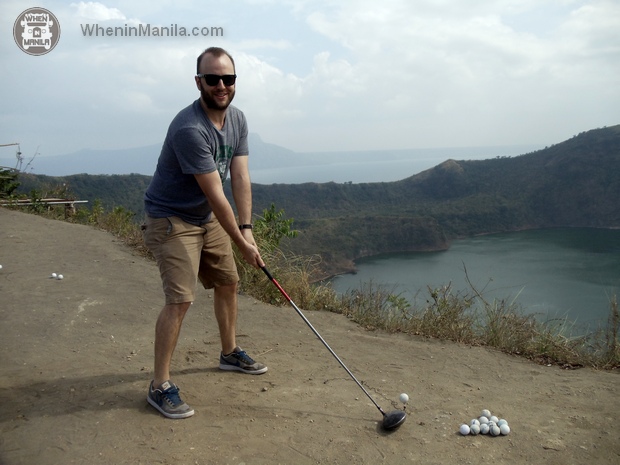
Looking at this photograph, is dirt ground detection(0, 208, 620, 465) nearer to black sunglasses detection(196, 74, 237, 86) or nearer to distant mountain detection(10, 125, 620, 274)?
black sunglasses detection(196, 74, 237, 86)

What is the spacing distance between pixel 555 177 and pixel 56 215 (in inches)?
632

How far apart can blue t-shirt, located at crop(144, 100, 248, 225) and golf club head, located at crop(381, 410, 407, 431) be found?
6.01ft

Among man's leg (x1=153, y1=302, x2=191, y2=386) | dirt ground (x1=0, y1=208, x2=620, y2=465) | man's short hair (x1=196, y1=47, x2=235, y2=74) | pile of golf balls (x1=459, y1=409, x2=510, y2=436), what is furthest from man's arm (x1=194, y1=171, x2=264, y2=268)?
pile of golf balls (x1=459, y1=409, x2=510, y2=436)

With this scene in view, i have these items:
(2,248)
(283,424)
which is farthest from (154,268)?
(283,424)

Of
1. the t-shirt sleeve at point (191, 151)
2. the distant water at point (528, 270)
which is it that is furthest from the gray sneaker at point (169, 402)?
the distant water at point (528, 270)

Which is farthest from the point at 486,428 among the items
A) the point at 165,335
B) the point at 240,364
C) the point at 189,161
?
the point at 189,161

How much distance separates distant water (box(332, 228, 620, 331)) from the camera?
8.77 meters

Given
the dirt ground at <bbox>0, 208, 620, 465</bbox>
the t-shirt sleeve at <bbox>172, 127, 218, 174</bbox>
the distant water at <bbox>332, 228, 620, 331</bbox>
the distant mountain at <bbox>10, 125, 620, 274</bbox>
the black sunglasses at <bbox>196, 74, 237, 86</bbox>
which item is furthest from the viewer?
the distant mountain at <bbox>10, 125, 620, 274</bbox>

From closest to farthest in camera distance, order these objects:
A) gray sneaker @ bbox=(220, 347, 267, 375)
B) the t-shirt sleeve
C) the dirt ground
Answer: the dirt ground, the t-shirt sleeve, gray sneaker @ bbox=(220, 347, 267, 375)

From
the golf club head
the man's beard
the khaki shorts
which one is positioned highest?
the man's beard

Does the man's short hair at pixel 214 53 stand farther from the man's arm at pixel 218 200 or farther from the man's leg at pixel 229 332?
the man's leg at pixel 229 332

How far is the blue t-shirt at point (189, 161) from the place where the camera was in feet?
11.3

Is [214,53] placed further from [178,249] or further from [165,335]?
[165,335]

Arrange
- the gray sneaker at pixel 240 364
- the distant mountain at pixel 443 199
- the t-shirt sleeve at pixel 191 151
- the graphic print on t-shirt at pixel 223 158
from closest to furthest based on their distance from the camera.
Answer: the t-shirt sleeve at pixel 191 151
the graphic print on t-shirt at pixel 223 158
the gray sneaker at pixel 240 364
the distant mountain at pixel 443 199
